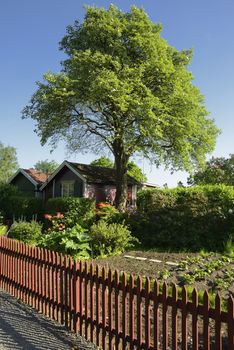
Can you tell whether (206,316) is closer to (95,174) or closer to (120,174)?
(120,174)

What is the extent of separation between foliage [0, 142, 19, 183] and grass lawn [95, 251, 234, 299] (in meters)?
77.8

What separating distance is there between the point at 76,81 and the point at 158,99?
19.3ft

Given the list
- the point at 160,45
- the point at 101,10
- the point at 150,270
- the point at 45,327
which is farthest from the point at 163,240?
the point at 101,10

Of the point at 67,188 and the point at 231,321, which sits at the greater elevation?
the point at 67,188

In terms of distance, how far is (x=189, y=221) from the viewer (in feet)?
49.6

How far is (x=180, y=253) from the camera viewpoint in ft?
42.3

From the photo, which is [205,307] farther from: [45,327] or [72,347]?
[45,327]

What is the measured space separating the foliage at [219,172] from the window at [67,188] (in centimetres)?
1951

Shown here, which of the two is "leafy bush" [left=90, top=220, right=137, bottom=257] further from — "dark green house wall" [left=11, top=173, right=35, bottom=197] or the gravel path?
"dark green house wall" [left=11, top=173, right=35, bottom=197]

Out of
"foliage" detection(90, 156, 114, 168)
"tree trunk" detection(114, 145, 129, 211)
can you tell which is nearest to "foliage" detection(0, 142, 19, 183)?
"foliage" detection(90, 156, 114, 168)

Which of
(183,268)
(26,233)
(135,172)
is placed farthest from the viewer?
(135,172)

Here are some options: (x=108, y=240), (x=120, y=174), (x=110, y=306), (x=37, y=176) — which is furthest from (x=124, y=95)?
(x=110, y=306)

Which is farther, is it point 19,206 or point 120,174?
point 120,174

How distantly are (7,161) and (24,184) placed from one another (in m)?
51.4
